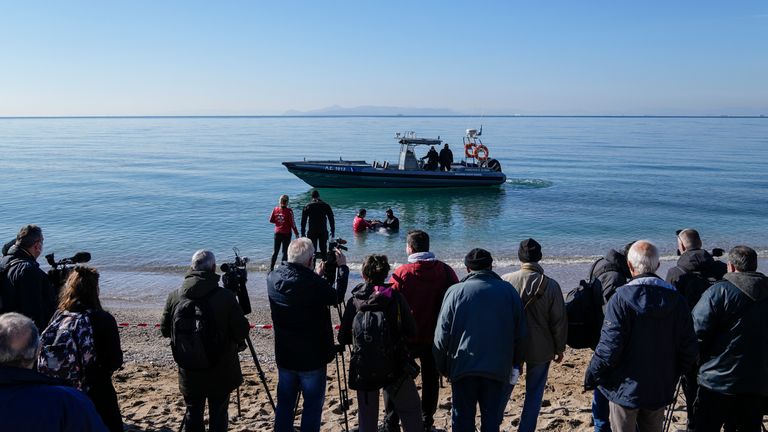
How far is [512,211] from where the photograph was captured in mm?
24375

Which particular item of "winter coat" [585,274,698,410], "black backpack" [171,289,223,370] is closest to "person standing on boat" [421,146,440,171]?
"black backpack" [171,289,223,370]

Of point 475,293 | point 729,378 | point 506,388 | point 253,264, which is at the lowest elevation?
point 253,264

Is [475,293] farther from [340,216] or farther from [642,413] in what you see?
[340,216]

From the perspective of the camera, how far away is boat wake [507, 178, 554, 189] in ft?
106

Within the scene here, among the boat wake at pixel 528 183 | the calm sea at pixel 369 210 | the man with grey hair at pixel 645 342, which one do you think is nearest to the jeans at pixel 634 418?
the man with grey hair at pixel 645 342

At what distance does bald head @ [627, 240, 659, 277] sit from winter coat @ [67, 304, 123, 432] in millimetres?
3133

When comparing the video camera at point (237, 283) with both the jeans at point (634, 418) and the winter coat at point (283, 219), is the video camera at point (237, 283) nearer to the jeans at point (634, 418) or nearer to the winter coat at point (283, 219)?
the jeans at point (634, 418)

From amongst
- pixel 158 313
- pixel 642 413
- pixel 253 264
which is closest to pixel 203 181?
pixel 253 264

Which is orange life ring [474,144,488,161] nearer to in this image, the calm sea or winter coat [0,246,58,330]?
the calm sea

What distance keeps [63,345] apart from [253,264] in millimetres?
11357

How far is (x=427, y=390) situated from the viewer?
477 centimetres

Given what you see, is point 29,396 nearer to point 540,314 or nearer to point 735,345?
point 540,314

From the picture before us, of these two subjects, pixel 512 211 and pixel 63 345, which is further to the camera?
pixel 512 211

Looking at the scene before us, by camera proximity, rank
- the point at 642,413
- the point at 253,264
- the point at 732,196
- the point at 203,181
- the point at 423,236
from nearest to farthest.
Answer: the point at 642,413 → the point at 423,236 → the point at 253,264 → the point at 732,196 → the point at 203,181
